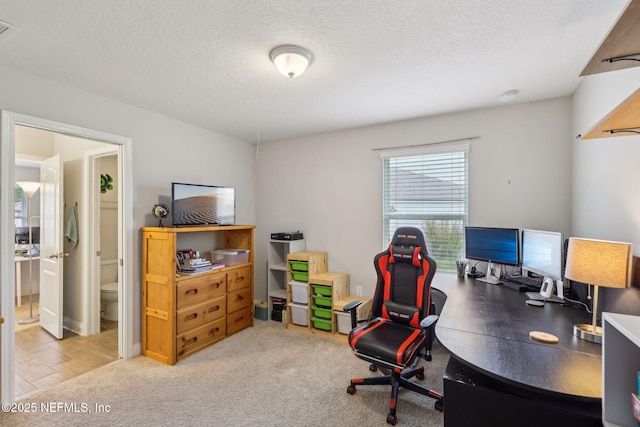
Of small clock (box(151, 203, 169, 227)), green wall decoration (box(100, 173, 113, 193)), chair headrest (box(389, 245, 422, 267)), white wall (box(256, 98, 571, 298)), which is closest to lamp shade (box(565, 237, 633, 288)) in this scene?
chair headrest (box(389, 245, 422, 267))

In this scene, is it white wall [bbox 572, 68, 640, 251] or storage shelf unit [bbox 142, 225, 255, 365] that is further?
storage shelf unit [bbox 142, 225, 255, 365]

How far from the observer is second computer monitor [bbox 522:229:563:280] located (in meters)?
2.16

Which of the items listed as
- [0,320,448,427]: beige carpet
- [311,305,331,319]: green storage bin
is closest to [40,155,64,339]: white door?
[0,320,448,427]: beige carpet

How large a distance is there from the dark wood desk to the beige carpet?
0.83 meters

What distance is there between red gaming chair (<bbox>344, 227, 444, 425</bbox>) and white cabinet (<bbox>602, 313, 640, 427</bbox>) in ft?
3.34

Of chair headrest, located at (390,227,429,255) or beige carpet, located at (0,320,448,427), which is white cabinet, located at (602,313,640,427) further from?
chair headrest, located at (390,227,429,255)

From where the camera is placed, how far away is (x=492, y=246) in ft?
9.18

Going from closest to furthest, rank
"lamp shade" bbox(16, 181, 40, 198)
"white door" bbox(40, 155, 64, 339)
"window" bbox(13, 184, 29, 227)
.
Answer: "white door" bbox(40, 155, 64, 339)
"lamp shade" bbox(16, 181, 40, 198)
"window" bbox(13, 184, 29, 227)

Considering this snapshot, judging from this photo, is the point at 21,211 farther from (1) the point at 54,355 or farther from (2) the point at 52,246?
(1) the point at 54,355

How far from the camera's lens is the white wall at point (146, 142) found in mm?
2338

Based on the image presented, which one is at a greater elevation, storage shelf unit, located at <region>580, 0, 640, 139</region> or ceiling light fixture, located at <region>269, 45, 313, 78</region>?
Answer: ceiling light fixture, located at <region>269, 45, 313, 78</region>

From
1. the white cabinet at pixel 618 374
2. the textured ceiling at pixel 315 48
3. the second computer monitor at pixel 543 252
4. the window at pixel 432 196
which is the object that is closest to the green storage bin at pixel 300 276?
the window at pixel 432 196

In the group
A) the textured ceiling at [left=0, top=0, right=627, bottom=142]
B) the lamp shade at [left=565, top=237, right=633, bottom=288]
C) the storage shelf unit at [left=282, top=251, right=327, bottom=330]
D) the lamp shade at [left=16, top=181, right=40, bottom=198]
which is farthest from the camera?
the lamp shade at [left=16, top=181, right=40, bottom=198]

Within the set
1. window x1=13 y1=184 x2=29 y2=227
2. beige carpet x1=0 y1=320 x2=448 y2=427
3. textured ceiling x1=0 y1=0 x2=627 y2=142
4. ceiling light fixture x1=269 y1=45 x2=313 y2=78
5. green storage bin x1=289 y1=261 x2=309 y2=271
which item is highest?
textured ceiling x1=0 y1=0 x2=627 y2=142
